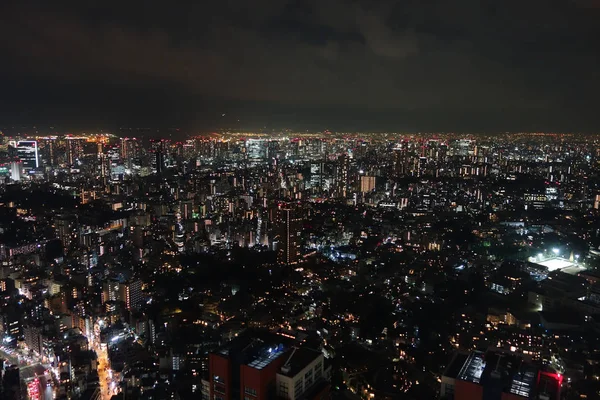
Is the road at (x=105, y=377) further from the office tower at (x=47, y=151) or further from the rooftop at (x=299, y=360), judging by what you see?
the office tower at (x=47, y=151)

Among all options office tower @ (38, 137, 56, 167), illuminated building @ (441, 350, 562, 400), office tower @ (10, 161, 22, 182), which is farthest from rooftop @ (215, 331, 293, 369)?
office tower @ (38, 137, 56, 167)

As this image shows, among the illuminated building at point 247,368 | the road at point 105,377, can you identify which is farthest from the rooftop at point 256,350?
the road at point 105,377

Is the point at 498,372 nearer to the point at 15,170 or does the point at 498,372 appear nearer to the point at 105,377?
the point at 105,377

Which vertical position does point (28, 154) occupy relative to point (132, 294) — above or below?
above

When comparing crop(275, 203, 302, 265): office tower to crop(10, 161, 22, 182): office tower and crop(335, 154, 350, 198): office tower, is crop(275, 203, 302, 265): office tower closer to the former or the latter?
crop(335, 154, 350, 198): office tower

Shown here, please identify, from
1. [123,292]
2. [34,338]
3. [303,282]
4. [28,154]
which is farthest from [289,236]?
[28,154]

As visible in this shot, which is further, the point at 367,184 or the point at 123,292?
the point at 367,184
